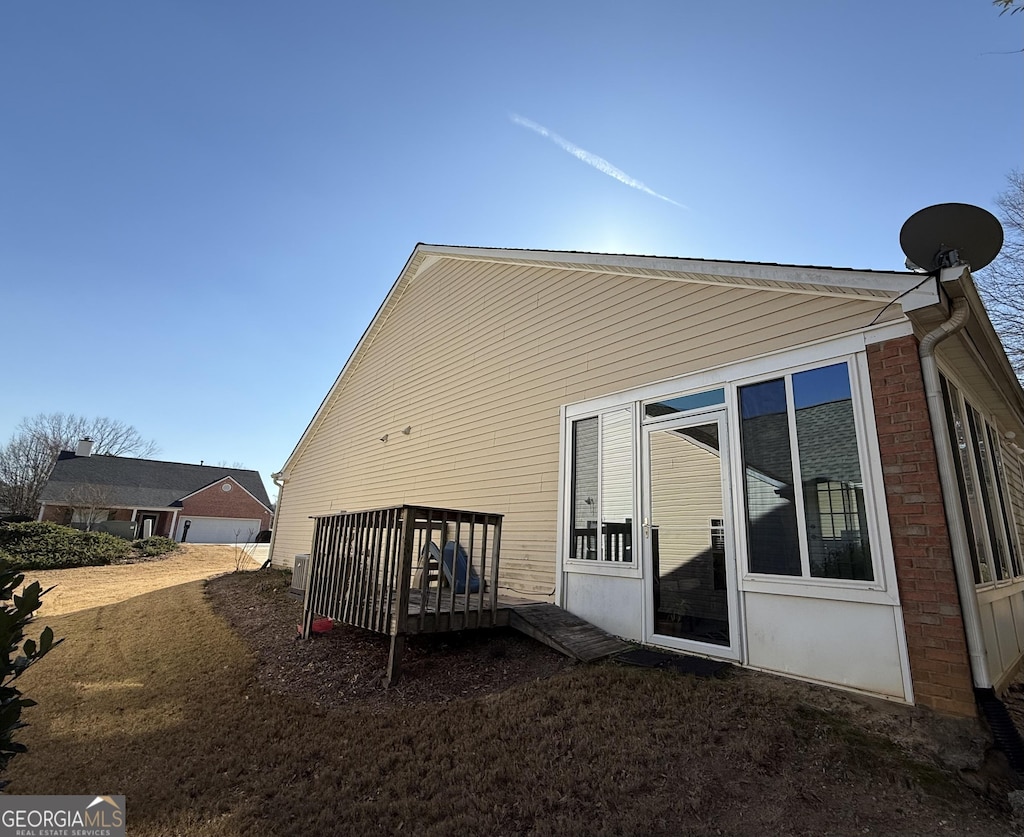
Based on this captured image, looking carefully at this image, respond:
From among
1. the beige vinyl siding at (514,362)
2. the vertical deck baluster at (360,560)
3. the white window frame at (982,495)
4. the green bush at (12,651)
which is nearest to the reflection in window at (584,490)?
the beige vinyl siding at (514,362)

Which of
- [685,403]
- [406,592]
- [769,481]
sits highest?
[685,403]

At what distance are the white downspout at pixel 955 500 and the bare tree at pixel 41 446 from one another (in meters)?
44.9

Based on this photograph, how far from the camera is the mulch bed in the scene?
14.2 ft

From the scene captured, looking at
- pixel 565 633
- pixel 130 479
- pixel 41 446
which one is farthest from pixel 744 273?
pixel 41 446

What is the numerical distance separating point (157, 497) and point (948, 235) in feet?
133

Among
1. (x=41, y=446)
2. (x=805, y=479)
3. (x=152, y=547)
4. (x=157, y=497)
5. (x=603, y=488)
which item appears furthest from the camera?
(x=41, y=446)

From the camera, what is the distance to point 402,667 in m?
4.70

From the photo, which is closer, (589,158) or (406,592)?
(406,592)

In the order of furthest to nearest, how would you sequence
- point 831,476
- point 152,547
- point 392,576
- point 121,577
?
point 152,547, point 121,577, point 392,576, point 831,476

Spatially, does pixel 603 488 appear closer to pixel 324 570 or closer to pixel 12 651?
pixel 324 570

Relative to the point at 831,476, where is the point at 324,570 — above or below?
below

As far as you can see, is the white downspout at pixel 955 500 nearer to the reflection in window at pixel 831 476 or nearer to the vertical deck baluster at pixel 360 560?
the reflection in window at pixel 831 476

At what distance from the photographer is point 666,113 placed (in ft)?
24.0

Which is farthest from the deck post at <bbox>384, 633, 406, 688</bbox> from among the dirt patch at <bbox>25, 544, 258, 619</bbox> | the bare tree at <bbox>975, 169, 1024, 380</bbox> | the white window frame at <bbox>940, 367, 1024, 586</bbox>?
the bare tree at <bbox>975, 169, 1024, 380</bbox>
